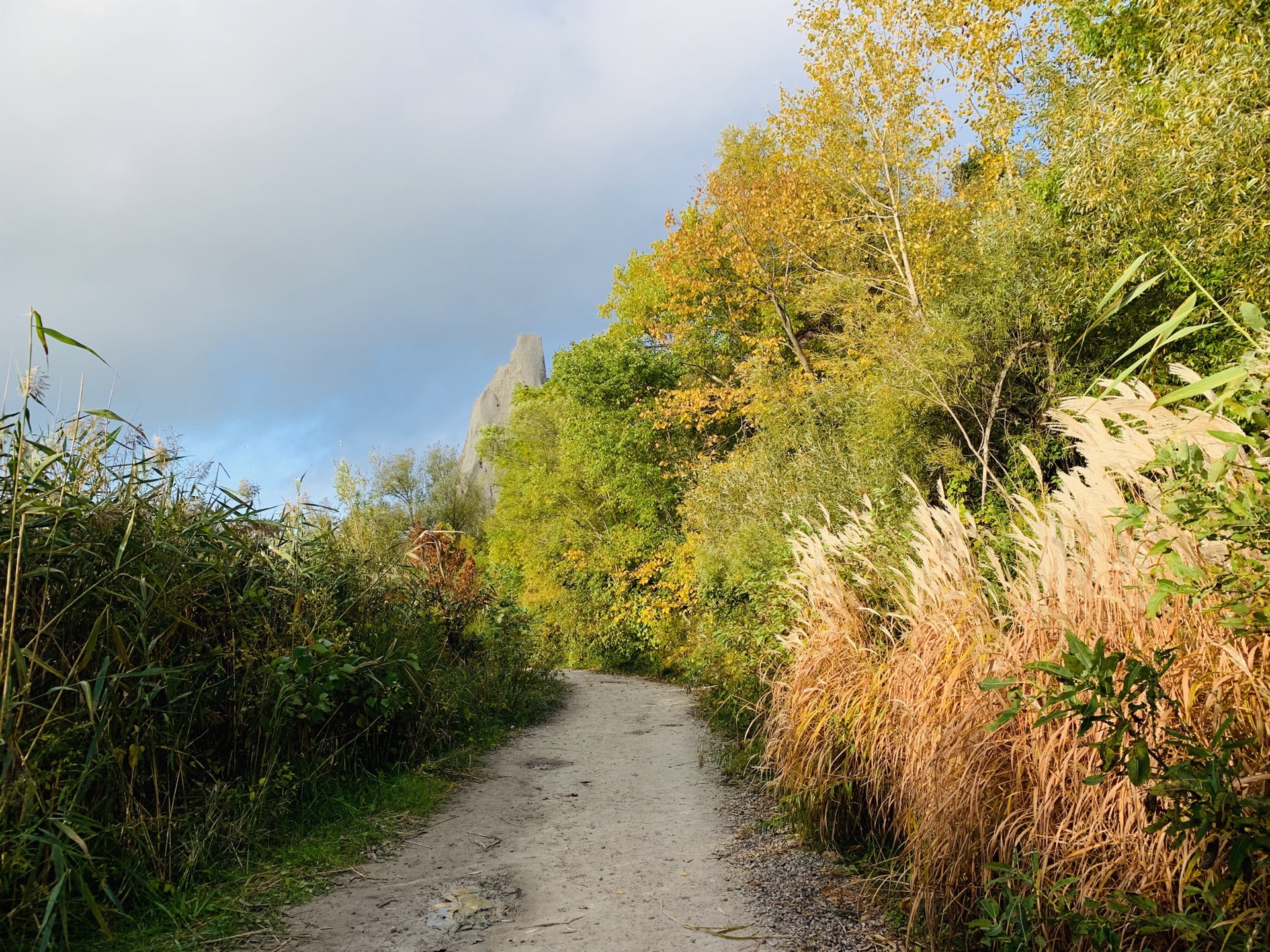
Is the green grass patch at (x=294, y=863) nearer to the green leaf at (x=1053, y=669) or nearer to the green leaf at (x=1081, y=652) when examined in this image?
the green leaf at (x=1053, y=669)

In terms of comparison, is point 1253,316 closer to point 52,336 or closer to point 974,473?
point 52,336

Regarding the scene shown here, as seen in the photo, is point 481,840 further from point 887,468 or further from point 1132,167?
point 1132,167

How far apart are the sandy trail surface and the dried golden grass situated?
94cm

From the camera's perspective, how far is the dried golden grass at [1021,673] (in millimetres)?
2436

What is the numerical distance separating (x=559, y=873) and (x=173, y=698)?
2216 millimetres

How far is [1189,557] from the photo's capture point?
8.23 feet

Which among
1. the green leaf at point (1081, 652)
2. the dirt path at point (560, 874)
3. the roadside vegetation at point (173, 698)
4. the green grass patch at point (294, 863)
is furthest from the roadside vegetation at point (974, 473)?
the roadside vegetation at point (173, 698)

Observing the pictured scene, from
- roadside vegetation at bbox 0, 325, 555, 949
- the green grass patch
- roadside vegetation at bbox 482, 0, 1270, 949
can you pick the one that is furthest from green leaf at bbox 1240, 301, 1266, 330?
the green grass patch

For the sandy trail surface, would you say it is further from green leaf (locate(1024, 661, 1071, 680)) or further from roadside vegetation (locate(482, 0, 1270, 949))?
green leaf (locate(1024, 661, 1071, 680))

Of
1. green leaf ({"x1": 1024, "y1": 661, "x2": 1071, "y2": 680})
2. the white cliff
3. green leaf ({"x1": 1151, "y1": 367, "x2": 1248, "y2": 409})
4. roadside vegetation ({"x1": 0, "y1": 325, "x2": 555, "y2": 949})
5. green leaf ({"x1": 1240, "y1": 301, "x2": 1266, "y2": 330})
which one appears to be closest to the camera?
green leaf ({"x1": 1151, "y1": 367, "x2": 1248, "y2": 409})

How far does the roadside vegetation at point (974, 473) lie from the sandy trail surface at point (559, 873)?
0.76m

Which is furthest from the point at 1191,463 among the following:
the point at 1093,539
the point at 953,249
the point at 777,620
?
the point at 953,249

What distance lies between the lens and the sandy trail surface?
3504mm

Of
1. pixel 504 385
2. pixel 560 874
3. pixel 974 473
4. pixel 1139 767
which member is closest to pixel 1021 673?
pixel 1139 767
